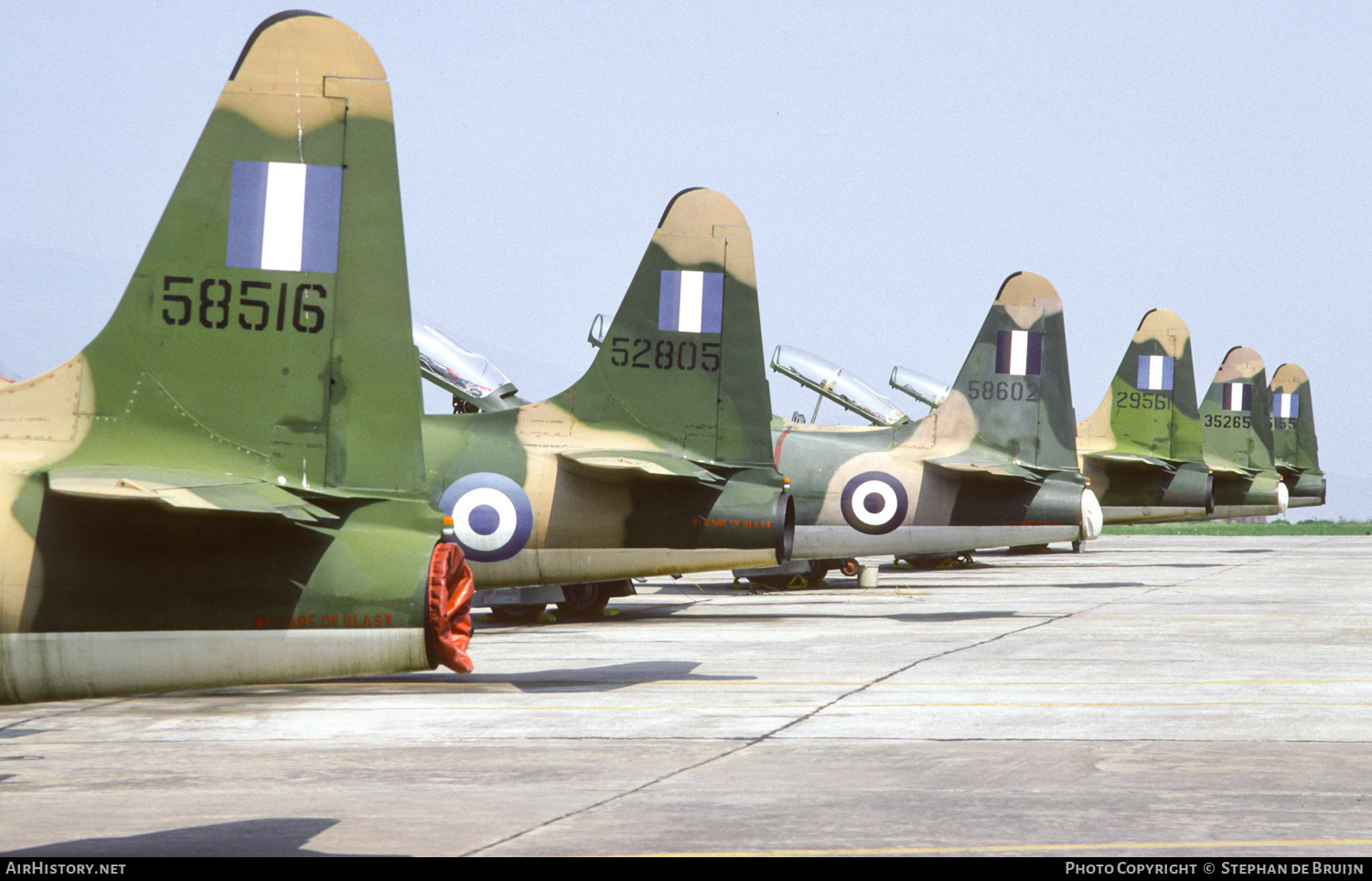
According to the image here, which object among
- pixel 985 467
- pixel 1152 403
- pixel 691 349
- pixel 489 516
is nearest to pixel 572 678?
pixel 489 516

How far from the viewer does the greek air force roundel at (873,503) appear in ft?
79.8

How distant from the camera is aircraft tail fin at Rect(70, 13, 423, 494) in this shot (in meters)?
8.02

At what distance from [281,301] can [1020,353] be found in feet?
68.4

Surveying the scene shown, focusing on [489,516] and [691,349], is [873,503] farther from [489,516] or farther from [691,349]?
[489,516]

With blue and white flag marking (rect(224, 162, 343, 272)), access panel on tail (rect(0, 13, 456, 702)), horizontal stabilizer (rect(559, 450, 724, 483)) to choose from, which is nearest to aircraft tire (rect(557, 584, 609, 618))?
horizontal stabilizer (rect(559, 450, 724, 483))

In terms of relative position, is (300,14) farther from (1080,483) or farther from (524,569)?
(1080,483)

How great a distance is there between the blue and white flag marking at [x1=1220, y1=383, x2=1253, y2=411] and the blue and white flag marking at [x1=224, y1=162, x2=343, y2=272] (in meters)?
48.1

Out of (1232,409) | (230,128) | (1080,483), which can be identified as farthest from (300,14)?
(1232,409)

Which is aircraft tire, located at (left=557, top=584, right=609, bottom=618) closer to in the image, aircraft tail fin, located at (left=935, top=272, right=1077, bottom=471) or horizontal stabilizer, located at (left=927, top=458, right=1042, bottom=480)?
horizontal stabilizer, located at (left=927, top=458, right=1042, bottom=480)

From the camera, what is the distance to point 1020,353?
2702 centimetres

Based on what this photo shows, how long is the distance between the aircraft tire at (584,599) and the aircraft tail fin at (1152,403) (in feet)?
61.9

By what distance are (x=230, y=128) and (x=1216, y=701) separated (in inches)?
377

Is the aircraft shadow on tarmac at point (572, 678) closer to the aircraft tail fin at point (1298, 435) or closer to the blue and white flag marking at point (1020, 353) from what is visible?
the blue and white flag marking at point (1020, 353)
